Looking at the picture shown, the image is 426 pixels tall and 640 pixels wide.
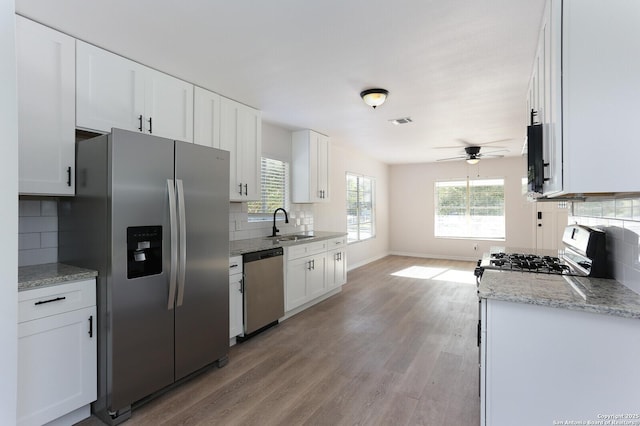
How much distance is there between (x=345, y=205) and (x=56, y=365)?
5.25 metres

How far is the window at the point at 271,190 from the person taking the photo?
433cm

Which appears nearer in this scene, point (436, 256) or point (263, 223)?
point (263, 223)

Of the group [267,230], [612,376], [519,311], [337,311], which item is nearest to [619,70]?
[519,311]

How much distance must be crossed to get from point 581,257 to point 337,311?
270cm

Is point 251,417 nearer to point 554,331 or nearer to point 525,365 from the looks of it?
point 525,365

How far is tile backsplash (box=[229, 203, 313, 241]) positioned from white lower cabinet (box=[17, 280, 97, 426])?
1953mm

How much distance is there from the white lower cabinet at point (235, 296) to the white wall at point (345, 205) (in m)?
2.62

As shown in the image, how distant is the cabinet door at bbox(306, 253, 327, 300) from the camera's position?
4.22 metres

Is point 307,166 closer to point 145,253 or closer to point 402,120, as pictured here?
point 402,120

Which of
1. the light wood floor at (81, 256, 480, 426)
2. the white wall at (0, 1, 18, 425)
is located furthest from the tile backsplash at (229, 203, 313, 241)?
the white wall at (0, 1, 18, 425)

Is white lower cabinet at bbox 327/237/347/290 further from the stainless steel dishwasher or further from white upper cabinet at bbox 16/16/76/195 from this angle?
white upper cabinet at bbox 16/16/76/195

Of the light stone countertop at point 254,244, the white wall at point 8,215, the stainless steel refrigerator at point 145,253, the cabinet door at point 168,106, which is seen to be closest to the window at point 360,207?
the light stone countertop at point 254,244

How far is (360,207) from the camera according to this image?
7293 millimetres

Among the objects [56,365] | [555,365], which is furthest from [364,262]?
[56,365]
